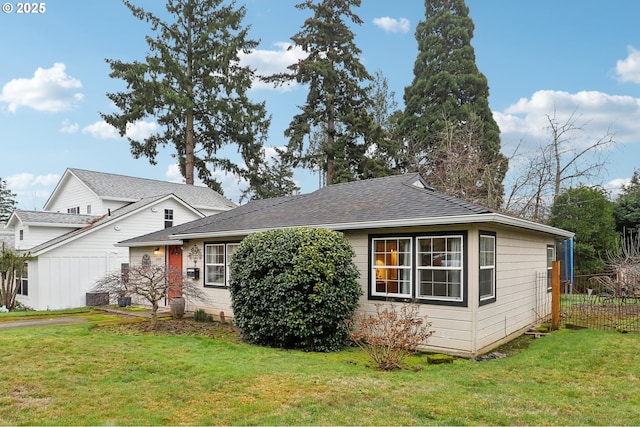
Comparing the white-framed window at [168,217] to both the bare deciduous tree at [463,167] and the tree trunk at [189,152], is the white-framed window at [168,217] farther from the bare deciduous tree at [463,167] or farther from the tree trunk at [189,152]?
the bare deciduous tree at [463,167]

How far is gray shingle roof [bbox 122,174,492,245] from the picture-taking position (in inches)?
305

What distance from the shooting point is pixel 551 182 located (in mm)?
19641

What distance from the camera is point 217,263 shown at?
36.6ft

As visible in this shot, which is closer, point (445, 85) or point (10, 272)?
point (10, 272)

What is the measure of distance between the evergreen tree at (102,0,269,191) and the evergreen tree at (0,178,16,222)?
18837 mm

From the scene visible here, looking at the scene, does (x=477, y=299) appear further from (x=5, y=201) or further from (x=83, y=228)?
(x=5, y=201)

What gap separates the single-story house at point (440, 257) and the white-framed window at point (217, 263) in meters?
0.05

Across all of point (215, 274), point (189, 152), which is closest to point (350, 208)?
point (215, 274)

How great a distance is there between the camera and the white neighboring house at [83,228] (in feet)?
50.3

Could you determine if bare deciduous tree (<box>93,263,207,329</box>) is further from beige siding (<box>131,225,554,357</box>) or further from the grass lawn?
the grass lawn

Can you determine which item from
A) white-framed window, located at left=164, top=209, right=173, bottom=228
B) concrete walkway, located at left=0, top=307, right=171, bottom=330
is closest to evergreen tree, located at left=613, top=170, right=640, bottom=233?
concrete walkway, located at left=0, top=307, right=171, bottom=330

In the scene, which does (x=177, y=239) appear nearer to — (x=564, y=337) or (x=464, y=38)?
(x=564, y=337)

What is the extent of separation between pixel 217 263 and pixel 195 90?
60.9 ft

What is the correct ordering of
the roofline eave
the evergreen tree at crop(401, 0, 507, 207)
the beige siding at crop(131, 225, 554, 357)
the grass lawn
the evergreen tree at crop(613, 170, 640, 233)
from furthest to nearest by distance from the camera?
the evergreen tree at crop(401, 0, 507, 207), the evergreen tree at crop(613, 170, 640, 233), the beige siding at crop(131, 225, 554, 357), the roofline eave, the grass lawn
